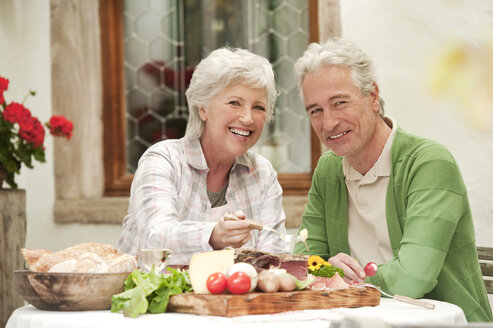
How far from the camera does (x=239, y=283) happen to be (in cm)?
172

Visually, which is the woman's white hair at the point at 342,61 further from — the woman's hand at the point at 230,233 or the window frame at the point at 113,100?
the window frame at the point at 113,100

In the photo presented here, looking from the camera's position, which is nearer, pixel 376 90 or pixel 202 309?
pixel 202 309

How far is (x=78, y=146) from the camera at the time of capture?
4.92 m

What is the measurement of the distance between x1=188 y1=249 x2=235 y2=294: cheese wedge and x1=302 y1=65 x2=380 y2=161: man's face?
96 cm

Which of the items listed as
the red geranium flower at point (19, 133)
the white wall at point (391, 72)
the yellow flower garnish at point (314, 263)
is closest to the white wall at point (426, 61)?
the white wall at point (391, 72)

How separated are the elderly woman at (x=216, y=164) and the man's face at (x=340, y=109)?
0.24 meters

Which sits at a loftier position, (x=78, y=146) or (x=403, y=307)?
(x=78, y=146)

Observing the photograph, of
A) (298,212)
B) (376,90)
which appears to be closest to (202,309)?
(376,90)

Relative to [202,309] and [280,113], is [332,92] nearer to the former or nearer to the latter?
[202,309]

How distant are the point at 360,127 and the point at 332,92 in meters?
0.18

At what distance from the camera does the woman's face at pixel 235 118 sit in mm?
2750

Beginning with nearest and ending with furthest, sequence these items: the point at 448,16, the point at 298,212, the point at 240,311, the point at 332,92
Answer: the point at 240,311, the point at 332,92, the point at 448,16, the point at 298,212

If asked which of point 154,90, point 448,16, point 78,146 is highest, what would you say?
point 448,16

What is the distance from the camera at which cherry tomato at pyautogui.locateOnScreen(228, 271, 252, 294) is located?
5.65ft
